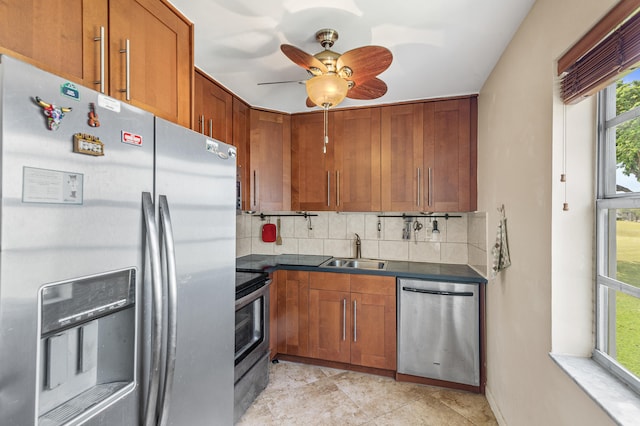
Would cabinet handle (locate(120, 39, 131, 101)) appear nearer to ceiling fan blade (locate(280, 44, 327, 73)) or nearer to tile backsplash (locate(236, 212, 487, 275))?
ceiling fan blade (locate(280, 44, 327, 73))

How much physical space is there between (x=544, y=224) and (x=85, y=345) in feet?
5.89

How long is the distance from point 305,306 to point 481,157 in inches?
77.6

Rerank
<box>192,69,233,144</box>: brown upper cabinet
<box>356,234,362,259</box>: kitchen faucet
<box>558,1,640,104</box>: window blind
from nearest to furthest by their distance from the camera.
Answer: <box>558,1,640,104</box>: window blind
<box>192,69,233,144</box>: brown upper cabinet
<box>356,234,362,259</box>: kitchen faucet

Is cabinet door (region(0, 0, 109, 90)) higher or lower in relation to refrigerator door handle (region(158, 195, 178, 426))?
higher

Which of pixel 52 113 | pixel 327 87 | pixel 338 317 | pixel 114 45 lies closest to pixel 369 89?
pixel 327 87

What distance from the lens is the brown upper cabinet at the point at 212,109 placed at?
2176mm

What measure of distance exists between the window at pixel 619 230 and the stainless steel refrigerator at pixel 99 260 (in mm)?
1586

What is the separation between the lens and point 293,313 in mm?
2779

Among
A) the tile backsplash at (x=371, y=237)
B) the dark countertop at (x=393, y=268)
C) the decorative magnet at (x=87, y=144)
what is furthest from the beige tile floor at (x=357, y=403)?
the decorative magnet at (x=87, y=144)

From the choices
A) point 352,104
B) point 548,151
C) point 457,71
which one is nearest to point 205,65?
point 352,104

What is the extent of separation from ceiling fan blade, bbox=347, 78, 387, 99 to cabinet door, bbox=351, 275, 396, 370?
57.8 inches

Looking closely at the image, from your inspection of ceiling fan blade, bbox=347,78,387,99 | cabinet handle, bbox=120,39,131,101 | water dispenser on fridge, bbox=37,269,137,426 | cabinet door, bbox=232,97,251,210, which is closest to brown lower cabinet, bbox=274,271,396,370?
cabinet door, bbox=232,97,251,210

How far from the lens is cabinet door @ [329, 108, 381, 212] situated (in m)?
2.82

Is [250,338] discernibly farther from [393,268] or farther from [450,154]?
[450,154]
